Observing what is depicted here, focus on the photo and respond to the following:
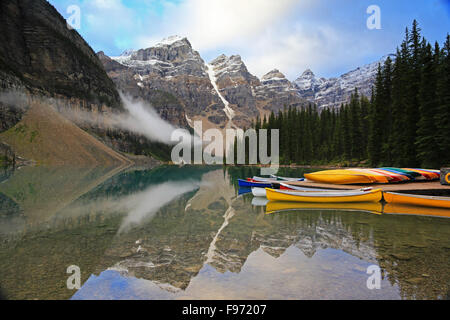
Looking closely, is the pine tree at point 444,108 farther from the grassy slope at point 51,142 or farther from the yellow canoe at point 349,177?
the grassy slope at point 51,142

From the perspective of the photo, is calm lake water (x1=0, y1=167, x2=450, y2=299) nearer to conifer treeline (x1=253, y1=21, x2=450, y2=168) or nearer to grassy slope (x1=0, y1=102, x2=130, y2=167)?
conifer treeline (x1=253, y1=21, x2=450, y2=168)

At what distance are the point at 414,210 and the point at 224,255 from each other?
14.7 meters

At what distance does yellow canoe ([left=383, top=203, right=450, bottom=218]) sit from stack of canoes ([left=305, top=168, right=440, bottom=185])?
3848mm

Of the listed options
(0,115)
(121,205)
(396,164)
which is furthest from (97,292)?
(0,115)

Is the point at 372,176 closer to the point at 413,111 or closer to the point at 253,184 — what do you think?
the point at 253,184

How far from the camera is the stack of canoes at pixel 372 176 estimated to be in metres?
22.7

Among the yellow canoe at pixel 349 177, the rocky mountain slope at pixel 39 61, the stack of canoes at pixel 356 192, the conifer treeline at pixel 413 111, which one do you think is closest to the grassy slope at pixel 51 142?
the rocky mountain slope at pixel 39 61

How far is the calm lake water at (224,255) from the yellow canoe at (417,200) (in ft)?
10.5

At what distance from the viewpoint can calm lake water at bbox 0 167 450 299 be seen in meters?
6.44

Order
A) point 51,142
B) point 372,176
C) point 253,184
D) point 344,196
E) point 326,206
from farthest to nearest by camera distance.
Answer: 1. point 51,142
2. point 253,184
3. point 372,176
4. point 344,196
5. point 326,206

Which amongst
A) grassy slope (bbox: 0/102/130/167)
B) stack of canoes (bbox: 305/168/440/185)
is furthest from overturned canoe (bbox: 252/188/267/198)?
grassy slope (bbox: 0/102/130/167)

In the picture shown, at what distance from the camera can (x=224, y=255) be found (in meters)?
9.11

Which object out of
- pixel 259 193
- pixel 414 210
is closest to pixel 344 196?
pixel 414 210
